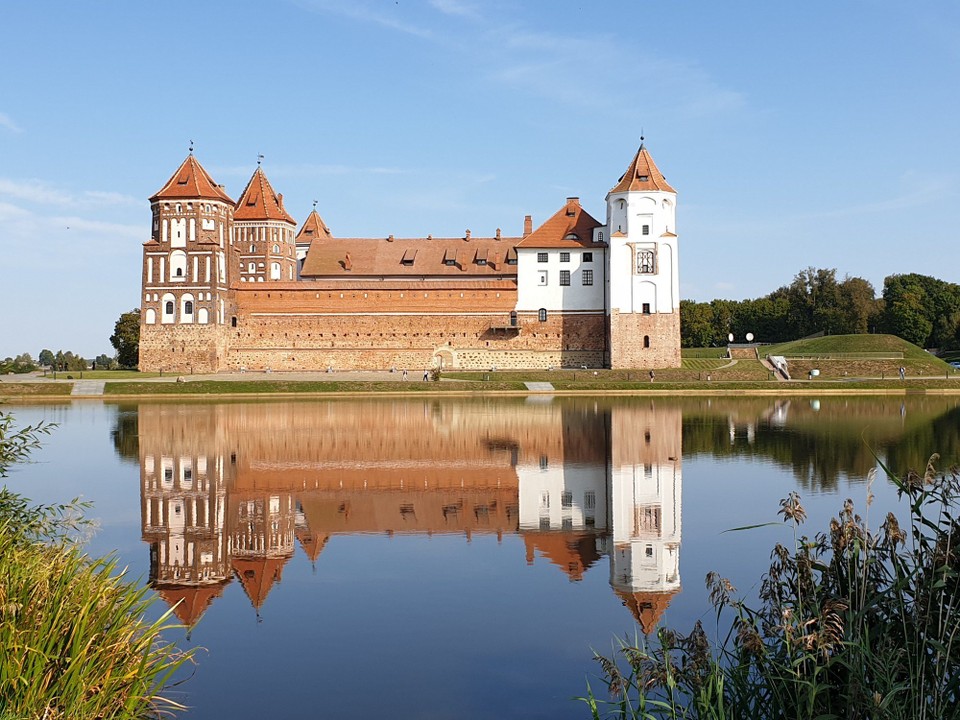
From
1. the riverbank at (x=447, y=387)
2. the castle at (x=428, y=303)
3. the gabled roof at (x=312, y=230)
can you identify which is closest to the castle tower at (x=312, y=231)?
the gabled roof at (x=312, y=230)

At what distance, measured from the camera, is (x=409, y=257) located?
52.4 metres

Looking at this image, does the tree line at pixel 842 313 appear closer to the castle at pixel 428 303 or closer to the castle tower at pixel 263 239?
the castle at pixel 428 303

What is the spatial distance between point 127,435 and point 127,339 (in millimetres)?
36699

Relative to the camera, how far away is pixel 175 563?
10.4 metres

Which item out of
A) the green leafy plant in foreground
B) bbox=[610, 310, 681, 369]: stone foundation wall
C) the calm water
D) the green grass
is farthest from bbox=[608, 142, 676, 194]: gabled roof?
the green leafy plant in foreground

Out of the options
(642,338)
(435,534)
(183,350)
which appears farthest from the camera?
(183,350)

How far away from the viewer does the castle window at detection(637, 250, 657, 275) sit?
45531mm

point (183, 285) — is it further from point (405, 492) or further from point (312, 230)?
point (405, 492)

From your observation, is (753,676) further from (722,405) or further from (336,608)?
(722,405)

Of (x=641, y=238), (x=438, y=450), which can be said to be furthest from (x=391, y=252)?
(x=438, y=450)

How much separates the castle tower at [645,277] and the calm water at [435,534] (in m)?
19.6

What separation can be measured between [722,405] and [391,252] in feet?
84.4

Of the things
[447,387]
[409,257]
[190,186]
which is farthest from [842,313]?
[190,186]

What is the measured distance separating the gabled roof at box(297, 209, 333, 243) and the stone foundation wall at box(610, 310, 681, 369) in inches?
958
